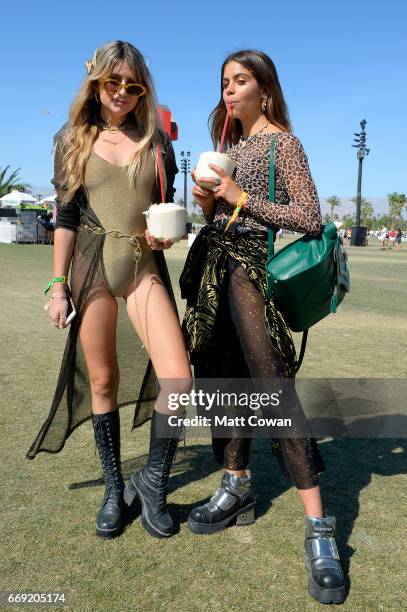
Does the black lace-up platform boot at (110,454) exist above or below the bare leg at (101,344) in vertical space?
below

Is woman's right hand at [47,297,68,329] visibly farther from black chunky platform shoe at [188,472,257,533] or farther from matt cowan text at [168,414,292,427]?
black chunky platform shoe at [188,472,257,533]

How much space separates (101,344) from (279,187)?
99 cm

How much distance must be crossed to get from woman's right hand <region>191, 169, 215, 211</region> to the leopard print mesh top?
1.8 inches

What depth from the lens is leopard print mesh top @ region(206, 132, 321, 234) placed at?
7.39 feet

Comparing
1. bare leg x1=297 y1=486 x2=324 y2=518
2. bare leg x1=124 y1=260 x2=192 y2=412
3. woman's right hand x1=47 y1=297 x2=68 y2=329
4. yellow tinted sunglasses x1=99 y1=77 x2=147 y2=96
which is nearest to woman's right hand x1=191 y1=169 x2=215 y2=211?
bare leg x1=124 y1=260 x2=192 y2=412

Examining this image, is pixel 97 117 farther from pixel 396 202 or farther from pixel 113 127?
pixel 396 202

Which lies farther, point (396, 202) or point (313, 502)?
point (396, 202)

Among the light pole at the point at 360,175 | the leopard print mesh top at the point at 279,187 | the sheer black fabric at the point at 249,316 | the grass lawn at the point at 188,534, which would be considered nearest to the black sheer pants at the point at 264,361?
the sheer black fabric at the point at 249,316

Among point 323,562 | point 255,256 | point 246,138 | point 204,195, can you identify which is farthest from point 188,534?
point 246,138

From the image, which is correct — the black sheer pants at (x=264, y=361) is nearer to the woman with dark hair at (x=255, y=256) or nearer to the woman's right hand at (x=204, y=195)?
the woman with dark hair at (x=255, y=256)

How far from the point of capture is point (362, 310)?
29.8ft

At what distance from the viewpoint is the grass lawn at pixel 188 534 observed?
2133mm

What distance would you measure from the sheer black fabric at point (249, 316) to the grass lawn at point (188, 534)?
35 centimetres

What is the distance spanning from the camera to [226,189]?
2.26 metres
